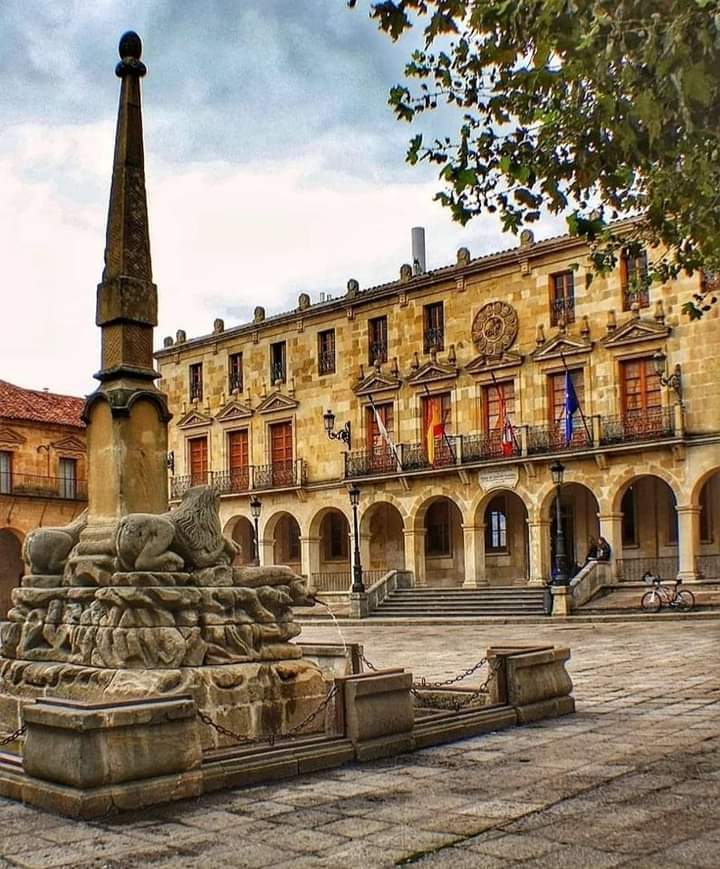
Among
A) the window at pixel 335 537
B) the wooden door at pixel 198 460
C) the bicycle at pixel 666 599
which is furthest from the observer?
the wooden door at pixel 198 460

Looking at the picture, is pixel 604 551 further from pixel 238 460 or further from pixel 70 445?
pixel 70 445

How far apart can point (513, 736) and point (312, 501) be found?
29.4 meters

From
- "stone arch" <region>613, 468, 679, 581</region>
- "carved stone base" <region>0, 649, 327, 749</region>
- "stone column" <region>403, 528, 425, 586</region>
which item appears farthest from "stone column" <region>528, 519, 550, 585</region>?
"carved stone base" <region>0, 649, 327, 749</region>

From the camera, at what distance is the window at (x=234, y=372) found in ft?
139

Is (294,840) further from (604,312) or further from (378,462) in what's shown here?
(378,462)

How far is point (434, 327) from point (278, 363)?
7263 millimetres

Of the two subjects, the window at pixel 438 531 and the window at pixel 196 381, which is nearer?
the window at pixel 438 531

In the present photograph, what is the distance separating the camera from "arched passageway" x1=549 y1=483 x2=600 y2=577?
109ft

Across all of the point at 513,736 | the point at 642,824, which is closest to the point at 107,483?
the point at 513,736

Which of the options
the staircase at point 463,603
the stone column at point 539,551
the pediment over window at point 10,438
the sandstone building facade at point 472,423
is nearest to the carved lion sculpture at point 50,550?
the staircase at point 463,603

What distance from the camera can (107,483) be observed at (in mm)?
9609

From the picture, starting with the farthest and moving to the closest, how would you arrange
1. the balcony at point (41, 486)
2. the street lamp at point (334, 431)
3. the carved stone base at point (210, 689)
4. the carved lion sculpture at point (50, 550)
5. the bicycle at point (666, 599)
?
the balcony at point (41, 486), the street lamp at point (334, 431), the bicycle at point (666, 599), the carved lion sculpture at point (50, 550), the carved stone base at point (210, 689)

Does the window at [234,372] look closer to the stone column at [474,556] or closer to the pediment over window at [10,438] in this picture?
the pediment over window at [10,438]

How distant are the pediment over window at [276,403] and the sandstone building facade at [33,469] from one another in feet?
33.6
